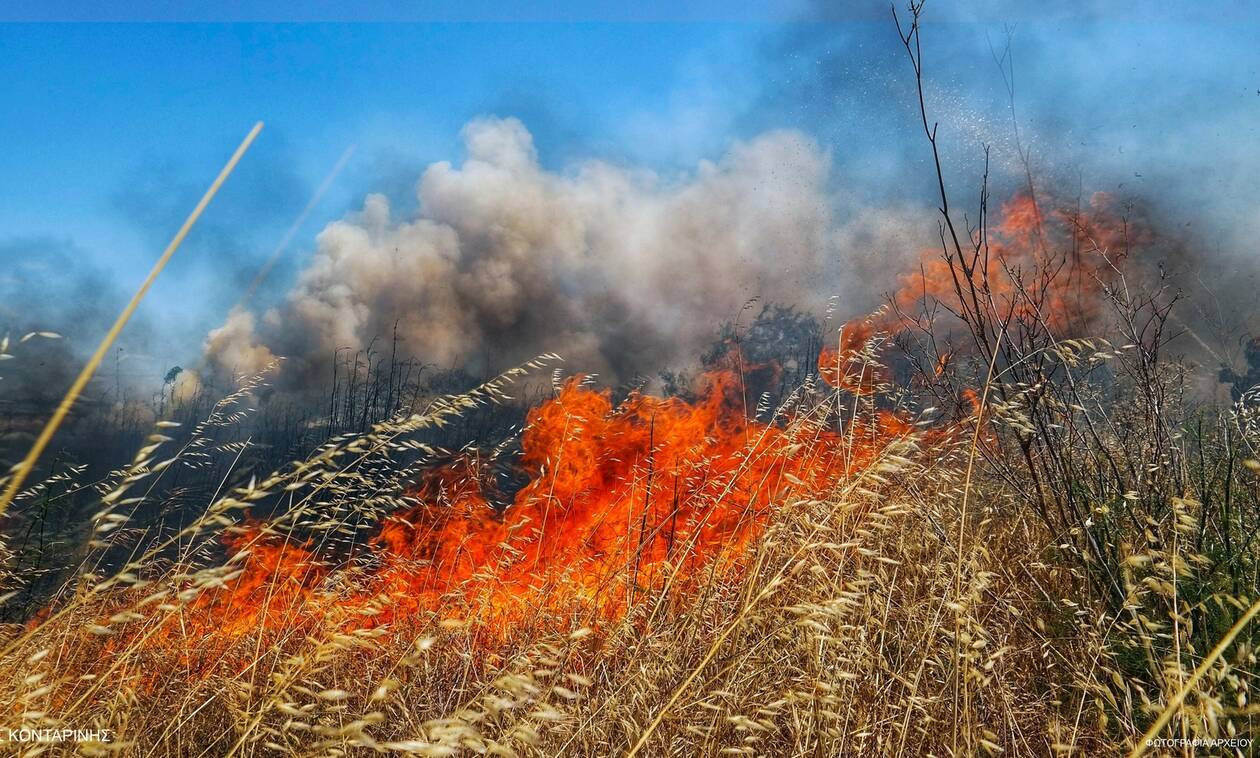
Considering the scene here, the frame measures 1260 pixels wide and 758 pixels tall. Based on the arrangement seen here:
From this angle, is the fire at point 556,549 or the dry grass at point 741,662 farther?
the fire at point 556,549

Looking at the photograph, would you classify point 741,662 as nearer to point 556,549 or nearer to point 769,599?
point 769,599

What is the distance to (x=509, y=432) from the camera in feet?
10.7

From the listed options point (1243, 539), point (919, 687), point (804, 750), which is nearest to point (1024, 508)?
point (1243, 539)

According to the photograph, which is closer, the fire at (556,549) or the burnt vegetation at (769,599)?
the burnt vegetation at (769,599)

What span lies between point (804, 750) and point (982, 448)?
1.80 m

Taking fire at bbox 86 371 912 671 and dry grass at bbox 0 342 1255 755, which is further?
fire at bbox 86 371 912 671

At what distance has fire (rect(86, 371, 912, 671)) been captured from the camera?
255 centimetres

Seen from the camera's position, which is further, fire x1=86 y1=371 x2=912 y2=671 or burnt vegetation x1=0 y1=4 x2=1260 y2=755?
fire x1=86 y1=371 x2=912 y2=671

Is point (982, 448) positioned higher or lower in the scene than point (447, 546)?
higher

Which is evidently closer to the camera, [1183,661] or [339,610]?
[1183,661]

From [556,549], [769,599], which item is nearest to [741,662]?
[769,599]

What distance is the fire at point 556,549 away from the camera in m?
2.55

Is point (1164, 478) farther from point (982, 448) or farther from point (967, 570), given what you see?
point (967, 570)

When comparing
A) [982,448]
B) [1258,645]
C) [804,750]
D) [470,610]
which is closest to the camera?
[804,750]
